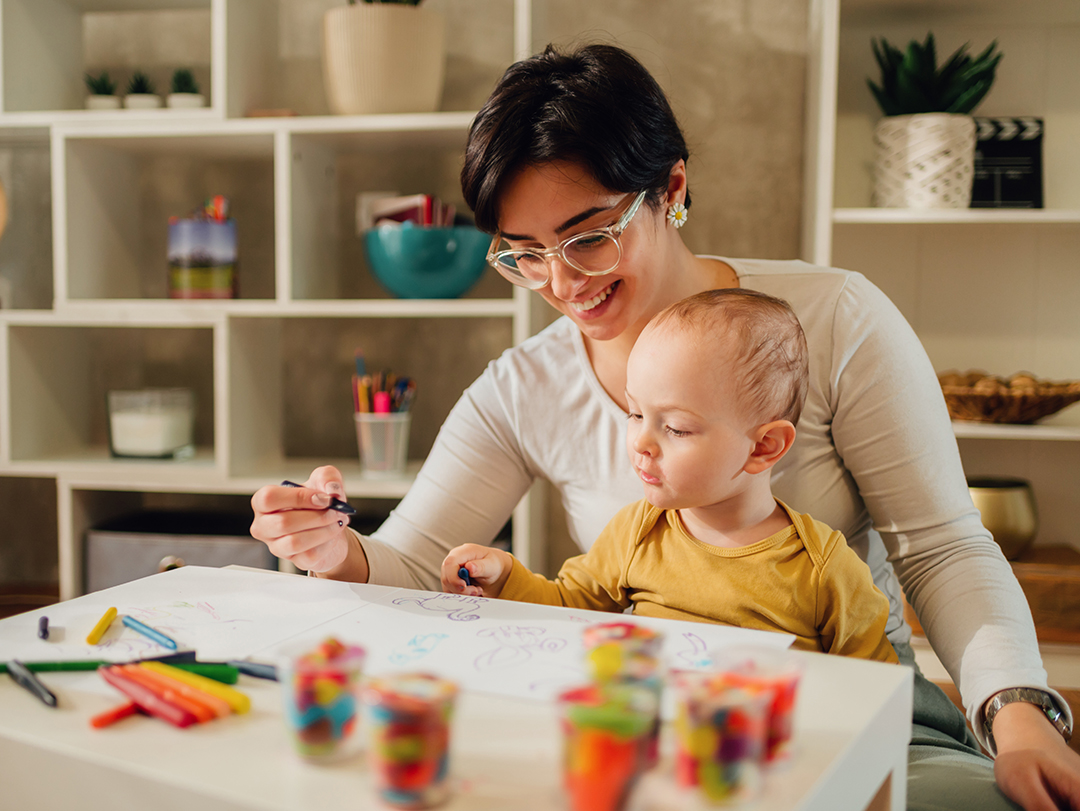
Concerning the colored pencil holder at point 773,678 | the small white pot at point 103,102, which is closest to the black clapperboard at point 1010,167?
the colored pencil holder at point 773,678

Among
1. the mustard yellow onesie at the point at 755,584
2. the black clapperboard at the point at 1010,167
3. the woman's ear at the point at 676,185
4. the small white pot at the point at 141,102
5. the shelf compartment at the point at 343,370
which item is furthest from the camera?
the shelf compartment at the point at 343,370

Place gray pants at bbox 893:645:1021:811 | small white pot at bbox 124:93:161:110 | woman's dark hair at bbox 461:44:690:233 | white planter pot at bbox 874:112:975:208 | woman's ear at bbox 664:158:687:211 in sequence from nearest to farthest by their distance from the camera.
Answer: gray pants at bbox 893:645:1021:811 → woman's dark hair at bbox 461:44:690:233 → woman's ear at bbox 664:158:687:211 → white planter pot at bbox 874:112:975:208 → small white pot at bbox 124:93:161:110

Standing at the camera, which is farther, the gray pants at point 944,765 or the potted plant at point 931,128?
the potted plant at point 931,128

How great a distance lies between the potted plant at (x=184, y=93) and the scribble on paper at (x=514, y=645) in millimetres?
1625

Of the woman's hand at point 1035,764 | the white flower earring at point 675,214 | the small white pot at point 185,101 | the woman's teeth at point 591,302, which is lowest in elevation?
the woman's hand at point 1035,764

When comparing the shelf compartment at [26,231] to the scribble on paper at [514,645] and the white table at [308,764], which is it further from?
the scribble on paper at [514,645]

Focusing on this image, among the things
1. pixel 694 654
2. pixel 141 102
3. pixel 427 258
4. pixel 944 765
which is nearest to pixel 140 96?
pixel 141 102

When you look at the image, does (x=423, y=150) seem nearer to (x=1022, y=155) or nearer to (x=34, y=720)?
(x=1022, y=155)

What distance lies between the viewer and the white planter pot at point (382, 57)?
5.86 feet

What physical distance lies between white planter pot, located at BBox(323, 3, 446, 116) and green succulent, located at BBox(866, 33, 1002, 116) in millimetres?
935

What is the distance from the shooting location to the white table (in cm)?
45

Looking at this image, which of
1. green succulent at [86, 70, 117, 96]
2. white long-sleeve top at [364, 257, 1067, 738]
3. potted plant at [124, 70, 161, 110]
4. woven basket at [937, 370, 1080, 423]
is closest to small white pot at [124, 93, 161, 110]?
potted plant at [124, 70, 161, 110]

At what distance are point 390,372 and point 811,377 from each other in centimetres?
131

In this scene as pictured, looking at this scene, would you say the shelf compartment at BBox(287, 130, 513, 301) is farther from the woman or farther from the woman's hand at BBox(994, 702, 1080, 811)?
the woman's hand at BBox(994, 702, 1080, 811)
